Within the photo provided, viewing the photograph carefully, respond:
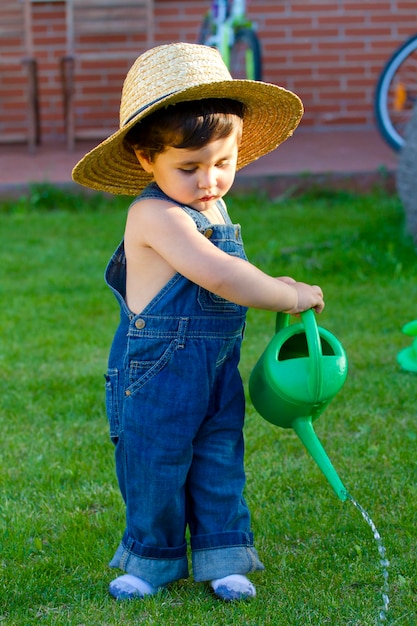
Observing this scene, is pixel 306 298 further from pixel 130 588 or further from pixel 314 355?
pixel 130 588

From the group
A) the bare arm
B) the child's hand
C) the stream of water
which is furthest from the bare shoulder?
the stream of water

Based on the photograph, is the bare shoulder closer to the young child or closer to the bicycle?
the young child

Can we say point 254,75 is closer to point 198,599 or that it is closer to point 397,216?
point 397,216

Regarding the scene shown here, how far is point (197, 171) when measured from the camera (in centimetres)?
226

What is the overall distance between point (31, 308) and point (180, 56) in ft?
9.10

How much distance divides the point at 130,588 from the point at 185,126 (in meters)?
1.13

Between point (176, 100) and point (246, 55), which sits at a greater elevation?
point (176, 100)

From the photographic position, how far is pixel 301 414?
229cm

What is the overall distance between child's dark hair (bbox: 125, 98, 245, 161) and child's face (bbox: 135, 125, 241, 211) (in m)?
0.02

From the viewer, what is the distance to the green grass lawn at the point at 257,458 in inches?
93.5

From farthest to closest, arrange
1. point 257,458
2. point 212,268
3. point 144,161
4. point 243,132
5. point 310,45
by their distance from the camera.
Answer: point 310,45, point 257,458, point 243,132, point 144,161, point 212,268

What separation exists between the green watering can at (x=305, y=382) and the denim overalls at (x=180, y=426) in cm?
11

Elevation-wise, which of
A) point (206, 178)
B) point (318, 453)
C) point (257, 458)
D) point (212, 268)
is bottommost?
point (257, 458)

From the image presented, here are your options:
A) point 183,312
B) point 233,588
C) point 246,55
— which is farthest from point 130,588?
point 246,55
